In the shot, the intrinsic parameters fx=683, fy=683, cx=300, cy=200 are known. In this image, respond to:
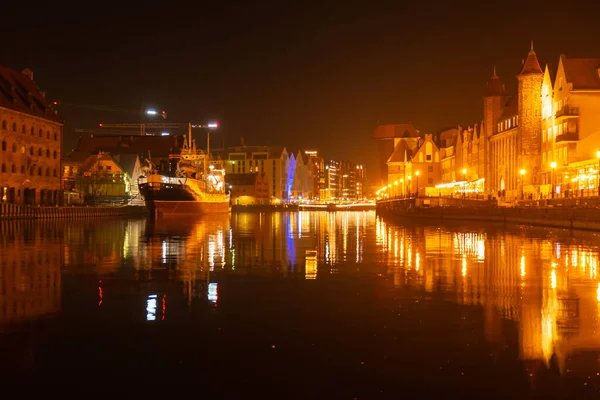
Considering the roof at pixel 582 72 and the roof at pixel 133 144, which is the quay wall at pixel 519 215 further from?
the roof at pixel 133 144

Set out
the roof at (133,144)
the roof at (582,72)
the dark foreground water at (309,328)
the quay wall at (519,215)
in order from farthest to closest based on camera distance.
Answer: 1. the roof at (133,144)
2. the roof at (582,72)
3. the quay wall at (519,215)
4. the dark foreground water at (309,328)

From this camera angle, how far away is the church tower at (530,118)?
247ft

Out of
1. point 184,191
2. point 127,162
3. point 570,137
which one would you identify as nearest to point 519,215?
point 570,137

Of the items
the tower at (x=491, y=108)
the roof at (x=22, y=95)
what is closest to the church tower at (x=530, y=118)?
the tower at (x=491, y=108)

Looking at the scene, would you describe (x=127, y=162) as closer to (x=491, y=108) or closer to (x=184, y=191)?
(x=184, y=191)

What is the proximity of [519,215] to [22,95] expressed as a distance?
5476 cm

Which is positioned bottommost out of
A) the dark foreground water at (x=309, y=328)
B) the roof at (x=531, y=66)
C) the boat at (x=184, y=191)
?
the dark foreground water at (x=309, y=328)

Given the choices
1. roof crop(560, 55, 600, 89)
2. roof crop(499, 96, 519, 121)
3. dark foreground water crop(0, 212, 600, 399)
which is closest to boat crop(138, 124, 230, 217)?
roof crop(499, 96, 519, 121)

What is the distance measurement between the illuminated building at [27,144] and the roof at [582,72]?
5696 cm

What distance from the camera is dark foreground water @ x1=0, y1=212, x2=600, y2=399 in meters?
8.56

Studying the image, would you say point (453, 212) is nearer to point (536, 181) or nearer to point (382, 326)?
point (536, 181)

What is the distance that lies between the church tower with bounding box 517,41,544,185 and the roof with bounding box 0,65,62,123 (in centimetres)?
5438

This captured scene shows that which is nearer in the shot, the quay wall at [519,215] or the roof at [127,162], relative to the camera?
the quay wall at [519,215]

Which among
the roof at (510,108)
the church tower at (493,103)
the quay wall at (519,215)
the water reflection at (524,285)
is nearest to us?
the water reflection at (524,285)
